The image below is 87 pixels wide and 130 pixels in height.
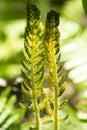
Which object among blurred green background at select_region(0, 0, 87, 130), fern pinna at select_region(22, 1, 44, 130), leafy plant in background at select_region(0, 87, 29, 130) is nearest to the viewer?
fern pinna at select_region(22, 1, 44, 130)

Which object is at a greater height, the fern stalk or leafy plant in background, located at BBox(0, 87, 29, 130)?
the fern stalk

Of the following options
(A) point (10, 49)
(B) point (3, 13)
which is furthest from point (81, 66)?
(B) point (3, 13)

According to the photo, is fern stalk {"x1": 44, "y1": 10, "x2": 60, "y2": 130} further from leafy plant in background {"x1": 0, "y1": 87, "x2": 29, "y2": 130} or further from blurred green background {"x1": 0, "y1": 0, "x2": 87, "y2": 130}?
leafy plant in background {"x1": 0, "y1": 87, "x2": 29, "y2": 130}

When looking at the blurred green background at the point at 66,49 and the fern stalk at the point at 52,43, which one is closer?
the fern stalk at the point at 52,43

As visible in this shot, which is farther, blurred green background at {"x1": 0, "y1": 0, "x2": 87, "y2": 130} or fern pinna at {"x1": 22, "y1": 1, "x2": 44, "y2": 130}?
blurred green background at {"x1": 0, "y1": 0, "x2": 87, "y2": 130}

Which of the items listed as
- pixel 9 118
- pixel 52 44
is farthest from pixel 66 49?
pixel 52 44

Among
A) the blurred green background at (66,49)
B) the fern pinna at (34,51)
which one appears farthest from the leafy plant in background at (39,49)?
the blurred green background at (66,49)

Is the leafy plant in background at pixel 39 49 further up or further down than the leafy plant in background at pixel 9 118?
further up

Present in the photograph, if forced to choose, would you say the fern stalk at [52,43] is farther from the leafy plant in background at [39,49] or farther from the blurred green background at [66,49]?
the blurred green background at [66,49]

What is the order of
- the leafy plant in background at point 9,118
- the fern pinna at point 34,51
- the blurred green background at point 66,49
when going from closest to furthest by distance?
the fern pinna at point 34,51 → the leafy plant in background at point 9,118 → the blurred green background at point 66,49

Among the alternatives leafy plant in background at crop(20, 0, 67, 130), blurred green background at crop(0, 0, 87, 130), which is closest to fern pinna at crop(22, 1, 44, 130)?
leafy plant in background at crop(20, 0, 67, 130)
